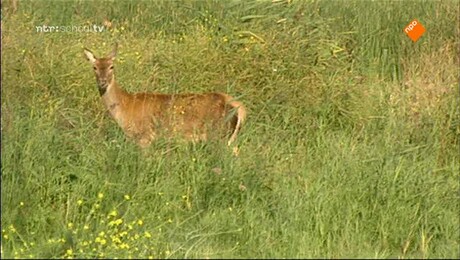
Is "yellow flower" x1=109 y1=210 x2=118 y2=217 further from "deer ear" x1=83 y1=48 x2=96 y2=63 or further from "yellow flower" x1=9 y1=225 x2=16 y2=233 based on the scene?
"deer ear" x1=83 y1=48 x2=96 y2=63

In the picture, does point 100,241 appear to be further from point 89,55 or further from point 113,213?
point 89,55

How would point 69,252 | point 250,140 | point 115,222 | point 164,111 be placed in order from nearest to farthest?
point 69,252 → point 115,222 → point 250,140 → point 164,111

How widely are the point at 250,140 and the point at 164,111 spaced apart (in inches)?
36.8

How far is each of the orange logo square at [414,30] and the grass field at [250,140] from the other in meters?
0.12

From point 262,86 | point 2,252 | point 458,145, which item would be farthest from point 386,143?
point 2,252

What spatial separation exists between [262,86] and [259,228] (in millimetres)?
3578

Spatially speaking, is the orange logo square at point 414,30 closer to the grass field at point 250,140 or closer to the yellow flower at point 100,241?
the grass field at point 250,140

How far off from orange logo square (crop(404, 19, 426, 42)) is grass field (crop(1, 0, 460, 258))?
12 cm

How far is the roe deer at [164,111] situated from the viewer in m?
8.85

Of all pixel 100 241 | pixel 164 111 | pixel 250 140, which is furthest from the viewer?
pixel 164 111

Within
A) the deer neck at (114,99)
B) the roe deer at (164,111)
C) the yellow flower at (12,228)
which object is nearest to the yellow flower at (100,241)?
the yellow flower at (12,228)

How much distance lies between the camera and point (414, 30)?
38.4ft

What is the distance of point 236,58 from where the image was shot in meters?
10.5

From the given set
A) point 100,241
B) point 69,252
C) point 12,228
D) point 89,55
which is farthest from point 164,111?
point 69,252
